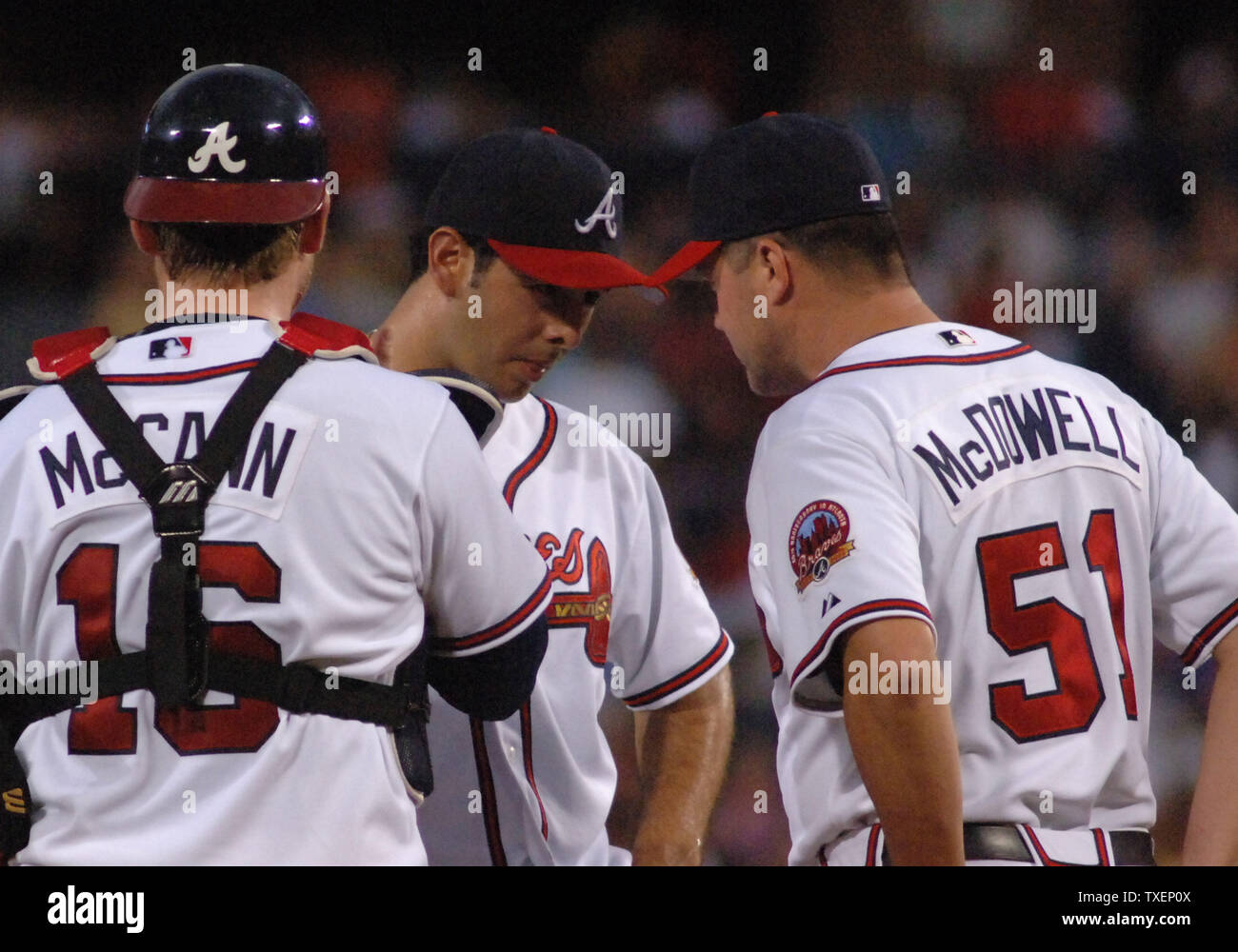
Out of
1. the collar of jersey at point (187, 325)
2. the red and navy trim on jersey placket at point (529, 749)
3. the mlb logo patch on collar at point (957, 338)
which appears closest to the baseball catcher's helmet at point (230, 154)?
the collar of jersey at point (187, 325)

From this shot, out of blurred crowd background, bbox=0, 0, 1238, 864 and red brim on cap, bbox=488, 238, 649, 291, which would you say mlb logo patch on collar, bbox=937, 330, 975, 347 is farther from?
blurred crowd background, bbox=0, 0, 1238, 864

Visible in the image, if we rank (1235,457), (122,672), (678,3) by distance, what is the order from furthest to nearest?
(678,3)
(1235,457)
(122,672)

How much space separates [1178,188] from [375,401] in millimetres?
4140

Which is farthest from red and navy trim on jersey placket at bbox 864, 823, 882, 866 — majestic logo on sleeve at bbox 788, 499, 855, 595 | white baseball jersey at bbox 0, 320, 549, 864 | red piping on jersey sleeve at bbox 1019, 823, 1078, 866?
white baseball jersey at bbox 0, 320, 549, 864

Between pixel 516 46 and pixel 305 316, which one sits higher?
pixel 516 46

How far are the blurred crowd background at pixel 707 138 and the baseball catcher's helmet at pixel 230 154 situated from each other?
2458 millimetres

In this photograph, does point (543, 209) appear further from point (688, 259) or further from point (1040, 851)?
point (1040, 851)

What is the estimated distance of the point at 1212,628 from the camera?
2.01 meters

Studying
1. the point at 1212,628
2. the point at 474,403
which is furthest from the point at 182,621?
the point at 1212,628

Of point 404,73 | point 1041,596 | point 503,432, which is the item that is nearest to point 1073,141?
point 404,73

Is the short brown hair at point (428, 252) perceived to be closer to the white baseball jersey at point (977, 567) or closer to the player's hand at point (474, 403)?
the player's hand at point (474, 403)

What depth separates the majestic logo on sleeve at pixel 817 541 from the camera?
5.81 ft

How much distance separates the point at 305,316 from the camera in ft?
5.93

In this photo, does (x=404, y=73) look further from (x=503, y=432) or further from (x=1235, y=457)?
(x=1235, y=457)
